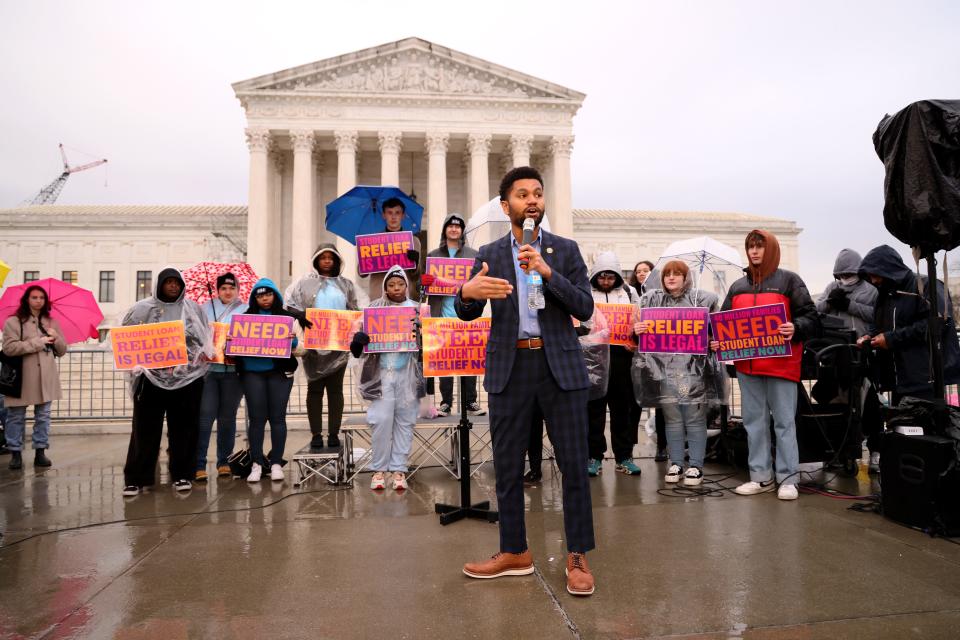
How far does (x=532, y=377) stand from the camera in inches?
135

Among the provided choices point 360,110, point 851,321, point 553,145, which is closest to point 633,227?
point 553,145

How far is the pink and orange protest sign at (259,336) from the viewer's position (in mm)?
6254

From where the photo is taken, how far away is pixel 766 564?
12.2ft

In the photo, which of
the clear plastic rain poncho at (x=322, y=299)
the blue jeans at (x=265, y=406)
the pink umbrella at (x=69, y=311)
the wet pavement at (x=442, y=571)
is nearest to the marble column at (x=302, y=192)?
the pink umbrella at (x=69, y=311)

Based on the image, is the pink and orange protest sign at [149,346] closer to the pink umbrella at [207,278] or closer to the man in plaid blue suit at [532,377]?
the pink umbrella at [207,278]

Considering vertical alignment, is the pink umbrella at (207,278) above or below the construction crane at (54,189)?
below

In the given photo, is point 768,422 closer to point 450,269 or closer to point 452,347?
point 452,347

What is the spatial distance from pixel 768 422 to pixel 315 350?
5.04 m

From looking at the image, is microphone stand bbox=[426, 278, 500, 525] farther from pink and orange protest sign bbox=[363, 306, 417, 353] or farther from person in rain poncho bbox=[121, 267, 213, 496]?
person in rain poncho bbox=[121, 267, 213, 496]

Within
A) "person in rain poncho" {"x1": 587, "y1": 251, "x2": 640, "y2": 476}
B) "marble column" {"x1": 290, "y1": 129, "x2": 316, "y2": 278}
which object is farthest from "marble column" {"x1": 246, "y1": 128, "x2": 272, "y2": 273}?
"person in rain poncho" {"x1": 587, "y1": 251, "x2": 640, "y2": 476}

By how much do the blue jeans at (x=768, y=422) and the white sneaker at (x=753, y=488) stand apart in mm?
70

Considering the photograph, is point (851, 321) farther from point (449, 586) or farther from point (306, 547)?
point (306, 547)

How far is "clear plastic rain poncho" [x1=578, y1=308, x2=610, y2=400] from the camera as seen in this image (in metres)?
6.15

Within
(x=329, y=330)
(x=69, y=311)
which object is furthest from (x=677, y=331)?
(x=69, y=311)
